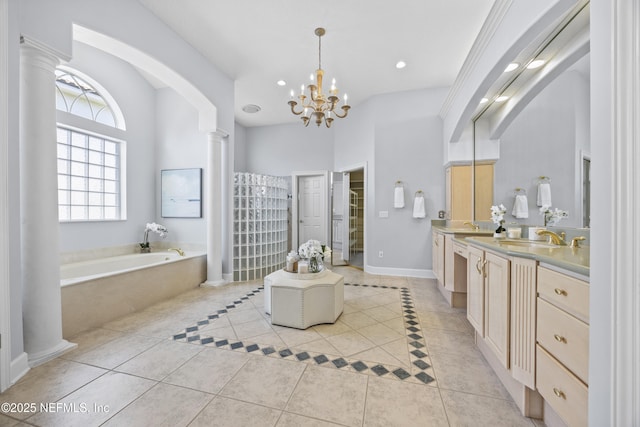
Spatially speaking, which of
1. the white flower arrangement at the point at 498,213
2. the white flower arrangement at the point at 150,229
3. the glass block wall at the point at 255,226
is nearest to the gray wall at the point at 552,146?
the white flower arrangement at the point at 498,213

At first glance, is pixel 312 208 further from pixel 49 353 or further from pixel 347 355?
pixel 49 353

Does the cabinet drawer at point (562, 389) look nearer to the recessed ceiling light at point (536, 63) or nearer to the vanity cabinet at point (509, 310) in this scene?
the vanity cabinet at point (509, 310)

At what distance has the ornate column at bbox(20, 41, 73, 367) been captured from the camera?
180 centimetres

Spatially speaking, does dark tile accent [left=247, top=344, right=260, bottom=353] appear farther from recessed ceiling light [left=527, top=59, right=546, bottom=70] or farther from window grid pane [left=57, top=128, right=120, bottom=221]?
recessed ceiling light [left=527, top=59, right=546, bottom=70]

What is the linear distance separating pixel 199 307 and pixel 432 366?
8.35 feet

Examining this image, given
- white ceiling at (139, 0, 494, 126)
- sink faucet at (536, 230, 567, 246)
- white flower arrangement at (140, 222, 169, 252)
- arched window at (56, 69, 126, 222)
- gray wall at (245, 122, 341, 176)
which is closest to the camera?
sink faucet at (536, 230, 567, 246)

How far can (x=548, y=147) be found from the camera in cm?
215

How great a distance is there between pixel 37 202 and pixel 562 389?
11.1ft

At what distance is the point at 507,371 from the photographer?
156 centimetres

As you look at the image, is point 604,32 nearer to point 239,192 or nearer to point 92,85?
point 239,192

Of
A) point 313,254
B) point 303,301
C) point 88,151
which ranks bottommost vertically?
point 303,301

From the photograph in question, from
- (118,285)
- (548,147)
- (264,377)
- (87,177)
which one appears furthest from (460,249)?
(87,177)

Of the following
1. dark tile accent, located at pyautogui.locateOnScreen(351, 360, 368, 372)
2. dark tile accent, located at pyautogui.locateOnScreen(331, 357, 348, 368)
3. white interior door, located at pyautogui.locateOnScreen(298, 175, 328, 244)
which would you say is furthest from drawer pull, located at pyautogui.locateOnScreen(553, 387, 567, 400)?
white interior door, located at pyautogui.locateOnScreen(298, 175, 328, 244)

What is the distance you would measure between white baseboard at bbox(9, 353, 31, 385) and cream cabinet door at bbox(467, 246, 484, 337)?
3.23m
